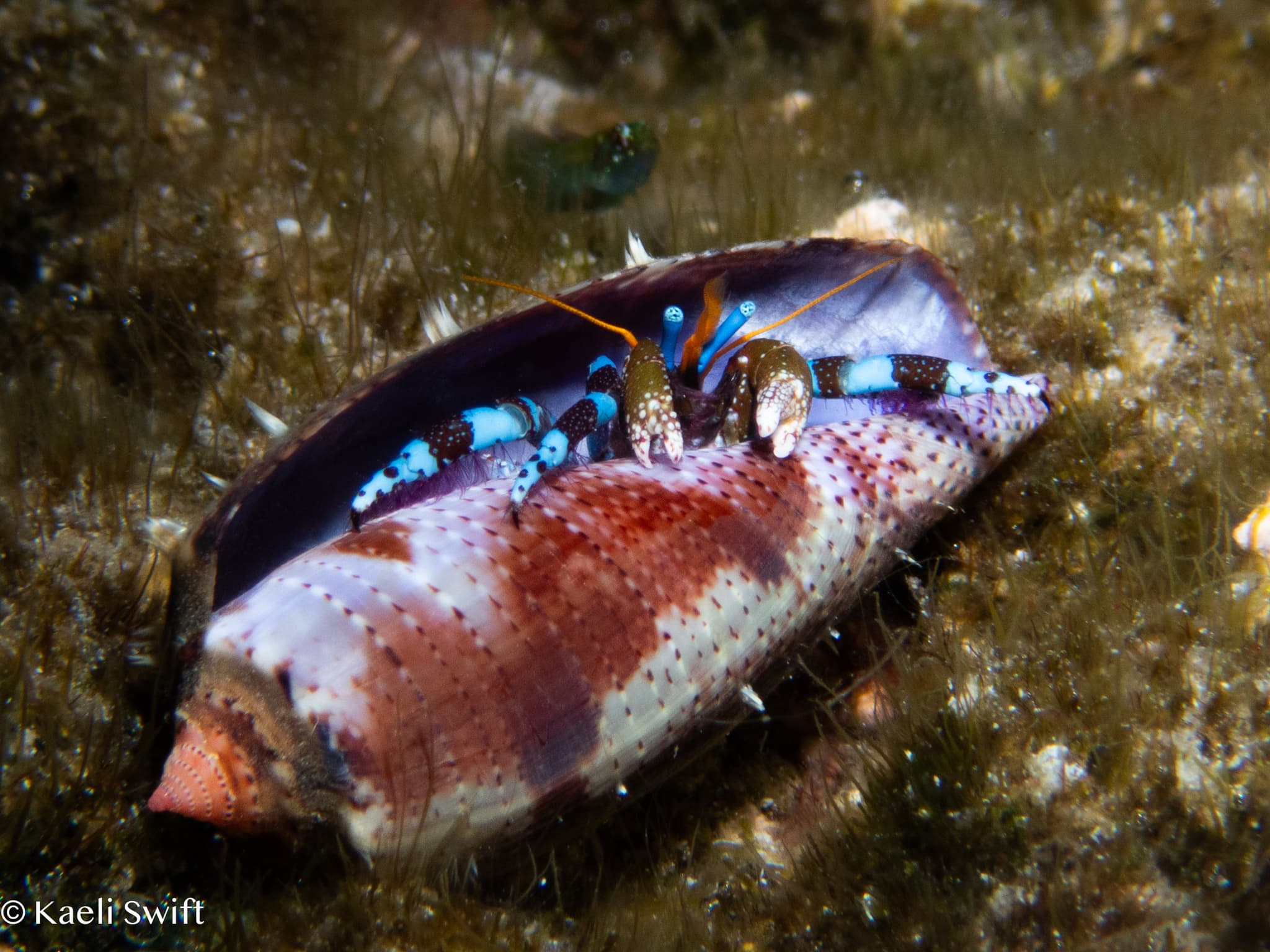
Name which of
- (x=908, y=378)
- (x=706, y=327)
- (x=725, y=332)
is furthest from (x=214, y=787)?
(x=908, y=378)

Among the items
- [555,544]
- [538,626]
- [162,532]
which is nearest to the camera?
[538,626]

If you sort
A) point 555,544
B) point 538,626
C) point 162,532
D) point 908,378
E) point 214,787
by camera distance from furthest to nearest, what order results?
1. point 908,378
2. point 162,532
3. point 555,544
4. point 538,626
5. point 214,787

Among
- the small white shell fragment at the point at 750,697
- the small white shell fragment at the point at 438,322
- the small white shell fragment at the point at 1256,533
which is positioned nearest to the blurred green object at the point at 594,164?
the small white shell fragment at the point at 438,322

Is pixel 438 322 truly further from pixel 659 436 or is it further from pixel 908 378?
pixel 908 378

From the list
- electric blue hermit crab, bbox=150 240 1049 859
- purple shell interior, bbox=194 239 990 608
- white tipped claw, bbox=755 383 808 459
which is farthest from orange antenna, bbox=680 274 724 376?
white tipped claw, bbox=755 383 808 459

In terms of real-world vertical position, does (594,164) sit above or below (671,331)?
above

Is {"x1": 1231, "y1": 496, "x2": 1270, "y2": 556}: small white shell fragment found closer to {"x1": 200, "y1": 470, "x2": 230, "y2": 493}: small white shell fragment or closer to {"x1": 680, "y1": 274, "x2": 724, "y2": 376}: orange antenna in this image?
{"x1": 680, "y1": 274, "x2": 724, "y2": 376}: orange antenna

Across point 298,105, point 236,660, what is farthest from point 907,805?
point 298,105

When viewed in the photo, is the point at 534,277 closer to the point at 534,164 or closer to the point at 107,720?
the point at 534,164

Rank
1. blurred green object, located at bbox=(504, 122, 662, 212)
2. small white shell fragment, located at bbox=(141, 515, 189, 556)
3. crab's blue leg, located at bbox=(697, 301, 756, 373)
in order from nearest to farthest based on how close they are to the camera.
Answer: small white shell fragment, located at bbox=(141, 515, 189, 556), crab's blue leg, located at bbox=(697, 301, 756, 373), blurred green object, located at bbox=(504, 122, 662, 212)
